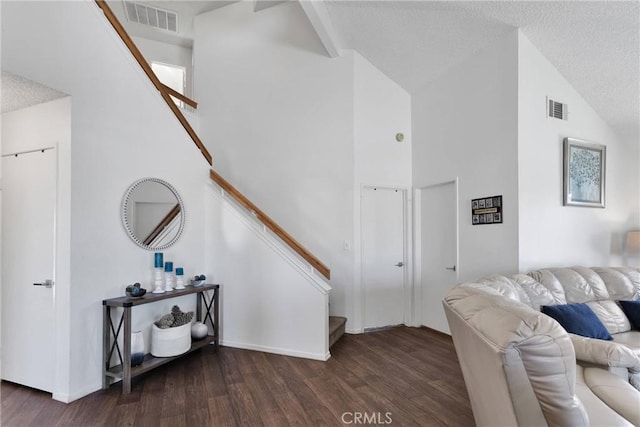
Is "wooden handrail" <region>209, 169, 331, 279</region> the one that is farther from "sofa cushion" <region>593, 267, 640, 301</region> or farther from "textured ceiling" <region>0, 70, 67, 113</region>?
"sofa cushion" <region>593, 267, 640, 301</region>

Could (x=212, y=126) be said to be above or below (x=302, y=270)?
above

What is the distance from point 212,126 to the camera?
16.3 ft

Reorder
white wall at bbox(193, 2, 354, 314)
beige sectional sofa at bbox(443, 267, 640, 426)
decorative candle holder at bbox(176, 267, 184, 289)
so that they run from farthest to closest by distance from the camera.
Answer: white wall at bbox(193, 2, 354, 314)
decorative candle holder at bbox(176, 267, 184, 289)
beige sectional sofa at bbox(443, 267, 640, 426)

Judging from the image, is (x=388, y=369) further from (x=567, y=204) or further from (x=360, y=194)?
(x=567, y=204)

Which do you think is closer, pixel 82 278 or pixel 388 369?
pixel 82 278

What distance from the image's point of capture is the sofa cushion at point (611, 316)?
2.70 meters

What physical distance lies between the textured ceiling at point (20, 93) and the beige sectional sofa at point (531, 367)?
10.6ft

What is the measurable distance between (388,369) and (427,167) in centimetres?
258

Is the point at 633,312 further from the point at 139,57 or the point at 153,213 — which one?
the point at 139,57

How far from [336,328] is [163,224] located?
2.24 m

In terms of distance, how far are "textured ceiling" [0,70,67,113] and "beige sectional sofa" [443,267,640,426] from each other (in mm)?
3220

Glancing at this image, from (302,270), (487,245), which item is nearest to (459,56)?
(487,245)

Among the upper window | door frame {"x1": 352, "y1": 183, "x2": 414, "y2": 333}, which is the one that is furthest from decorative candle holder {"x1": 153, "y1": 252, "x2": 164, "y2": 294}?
the upper window

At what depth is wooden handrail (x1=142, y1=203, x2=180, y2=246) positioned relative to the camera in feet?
10.3
